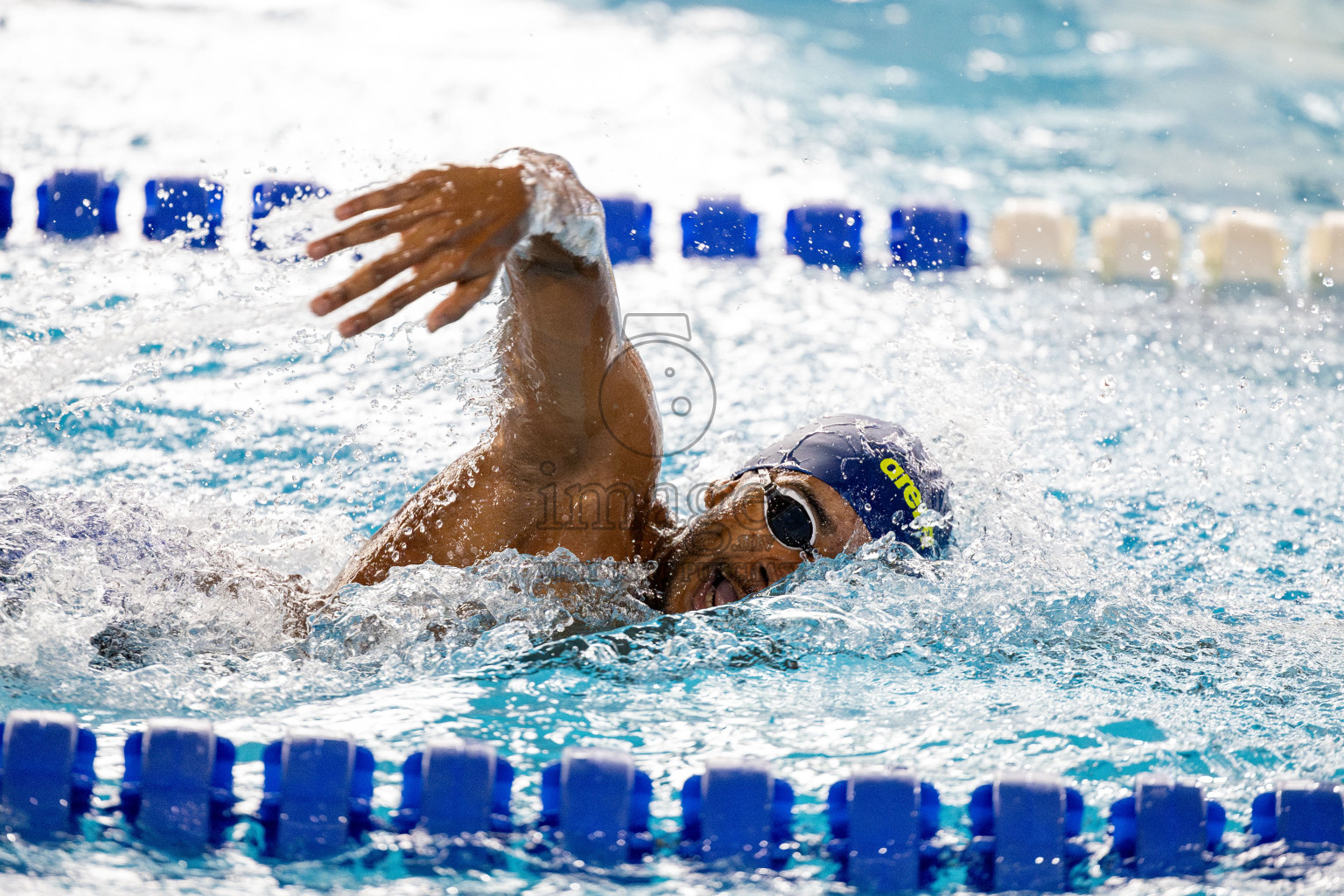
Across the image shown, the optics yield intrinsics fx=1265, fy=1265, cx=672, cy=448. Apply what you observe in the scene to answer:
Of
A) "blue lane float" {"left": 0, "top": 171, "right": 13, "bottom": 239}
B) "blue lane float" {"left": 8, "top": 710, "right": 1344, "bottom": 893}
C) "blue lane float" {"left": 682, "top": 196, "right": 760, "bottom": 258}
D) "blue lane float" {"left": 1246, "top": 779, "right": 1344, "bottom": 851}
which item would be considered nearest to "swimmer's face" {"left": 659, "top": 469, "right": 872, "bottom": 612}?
"blue lane float" {"left": 8, "top": 710, "right": 1344, "bottom": 893}

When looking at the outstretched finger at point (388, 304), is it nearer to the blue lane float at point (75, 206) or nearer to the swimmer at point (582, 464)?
the swimmer at point (582, 464)

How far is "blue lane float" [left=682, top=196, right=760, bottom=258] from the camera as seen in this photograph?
5.14 meters

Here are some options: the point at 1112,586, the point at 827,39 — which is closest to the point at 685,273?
the point at 1112,586

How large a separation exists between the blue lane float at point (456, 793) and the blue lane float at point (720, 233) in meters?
3.55

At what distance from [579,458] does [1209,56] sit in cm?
826

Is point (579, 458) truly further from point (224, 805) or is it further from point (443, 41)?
point (443, 41)

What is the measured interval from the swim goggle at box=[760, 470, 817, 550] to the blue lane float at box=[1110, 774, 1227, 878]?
2.21ft

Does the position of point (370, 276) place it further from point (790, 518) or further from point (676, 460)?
point (676, 460)

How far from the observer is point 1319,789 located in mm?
1856

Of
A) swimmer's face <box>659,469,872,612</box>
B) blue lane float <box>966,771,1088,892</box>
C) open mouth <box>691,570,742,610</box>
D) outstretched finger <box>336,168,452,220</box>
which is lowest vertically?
blue lane float <box>966,771,1088,892</box>

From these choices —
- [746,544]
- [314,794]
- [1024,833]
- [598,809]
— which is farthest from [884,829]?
[314,794]

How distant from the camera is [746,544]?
224cm

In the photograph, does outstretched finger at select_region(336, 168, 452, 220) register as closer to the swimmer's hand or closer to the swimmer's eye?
the swimmer's hand

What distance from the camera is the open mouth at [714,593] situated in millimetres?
2285
